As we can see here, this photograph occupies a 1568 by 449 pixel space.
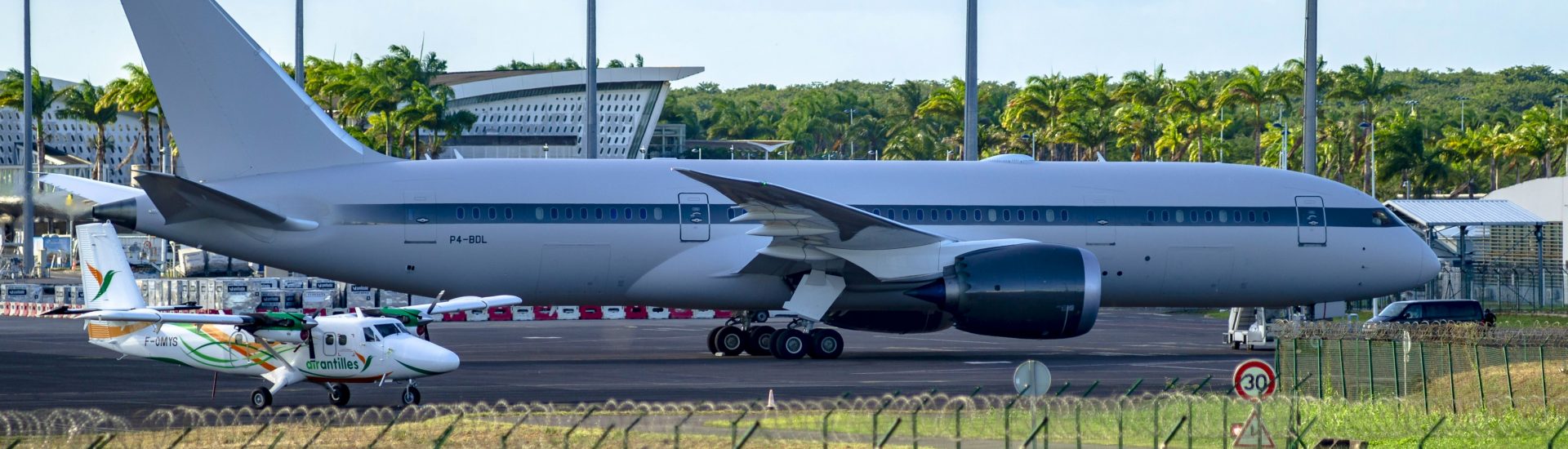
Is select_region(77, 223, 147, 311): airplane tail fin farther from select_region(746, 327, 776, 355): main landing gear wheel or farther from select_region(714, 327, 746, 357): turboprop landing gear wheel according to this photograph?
select_region(746, 327, 776, 355): main landing gear wheel

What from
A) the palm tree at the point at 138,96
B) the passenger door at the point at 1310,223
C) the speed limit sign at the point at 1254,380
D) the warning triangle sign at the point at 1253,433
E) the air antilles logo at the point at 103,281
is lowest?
the warning triangle sign at the point at 1253,433

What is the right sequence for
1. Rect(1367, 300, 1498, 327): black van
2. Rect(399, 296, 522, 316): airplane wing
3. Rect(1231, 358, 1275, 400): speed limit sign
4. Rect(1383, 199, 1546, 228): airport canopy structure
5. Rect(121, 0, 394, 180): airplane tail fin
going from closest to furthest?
Rect(1231, 358, 1275, 400): speed limit sign
Rect(399, 296, 522, 316): airplane wing
Rect(121, 0, 394, 180): airplane tail fin
Rect(1367, 300, 1498, 327): black van
Rect(1383, 199, 1546, 228): airport canopy structure

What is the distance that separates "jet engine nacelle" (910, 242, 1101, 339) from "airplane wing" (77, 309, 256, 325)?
11.7m

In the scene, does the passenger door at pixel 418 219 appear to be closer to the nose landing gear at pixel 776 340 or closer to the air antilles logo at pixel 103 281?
the air antilles logo at pixel 103 281

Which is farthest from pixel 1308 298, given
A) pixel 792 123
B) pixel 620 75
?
pixel 792 123

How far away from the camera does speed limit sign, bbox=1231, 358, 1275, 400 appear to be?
50.1 ft

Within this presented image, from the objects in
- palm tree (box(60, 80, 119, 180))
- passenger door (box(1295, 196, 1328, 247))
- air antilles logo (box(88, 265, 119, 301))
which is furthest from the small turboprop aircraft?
palm tree (box(60, 80, 119, 180))

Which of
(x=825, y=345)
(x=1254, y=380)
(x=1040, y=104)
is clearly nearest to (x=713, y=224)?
(x=825, y=345)

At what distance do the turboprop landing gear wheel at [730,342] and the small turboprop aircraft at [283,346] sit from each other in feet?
30.8

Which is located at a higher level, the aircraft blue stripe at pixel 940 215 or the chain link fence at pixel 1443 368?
the aircraft blue stripe at pixel 940 215

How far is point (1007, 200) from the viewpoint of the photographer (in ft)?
99.6

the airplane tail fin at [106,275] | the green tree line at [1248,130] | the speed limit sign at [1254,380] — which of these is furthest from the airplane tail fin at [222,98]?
the green tree line at [1248,130]

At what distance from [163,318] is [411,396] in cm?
318

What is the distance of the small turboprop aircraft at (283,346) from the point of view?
846 inches
